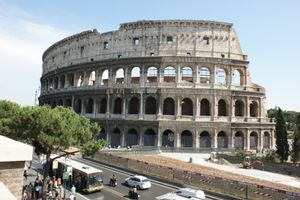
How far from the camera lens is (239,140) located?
50.9m

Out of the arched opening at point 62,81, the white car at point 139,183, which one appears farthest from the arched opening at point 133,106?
the white car at point 139,183

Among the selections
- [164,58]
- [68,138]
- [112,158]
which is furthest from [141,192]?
[164,58]

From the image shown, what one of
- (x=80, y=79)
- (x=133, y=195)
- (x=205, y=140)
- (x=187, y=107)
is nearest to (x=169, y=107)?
(x=187, y=107)

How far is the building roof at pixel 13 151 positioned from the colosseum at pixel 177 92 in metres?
40.8

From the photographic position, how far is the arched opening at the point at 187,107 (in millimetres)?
51844

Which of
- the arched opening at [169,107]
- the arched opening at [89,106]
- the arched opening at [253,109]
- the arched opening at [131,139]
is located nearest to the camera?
the arched opening at [131,139]

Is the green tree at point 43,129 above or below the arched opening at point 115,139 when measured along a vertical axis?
above

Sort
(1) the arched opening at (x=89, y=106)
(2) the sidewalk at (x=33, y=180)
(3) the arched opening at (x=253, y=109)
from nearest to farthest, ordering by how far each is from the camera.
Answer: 1. (2) the sidewalk at (x=33, y=180)
2. (3) the arched opening at (x=253, y=109)
3. (1) the arched opening at (x=89, y=106)

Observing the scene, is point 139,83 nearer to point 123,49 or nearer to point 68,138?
point 123,49

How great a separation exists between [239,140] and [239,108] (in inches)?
208

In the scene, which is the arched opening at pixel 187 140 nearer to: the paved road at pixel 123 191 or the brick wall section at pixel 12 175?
the paved road at pixel 123 191

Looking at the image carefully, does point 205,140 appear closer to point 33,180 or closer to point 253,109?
point 253,109

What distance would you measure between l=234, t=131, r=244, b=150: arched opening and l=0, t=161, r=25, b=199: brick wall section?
45.4 m

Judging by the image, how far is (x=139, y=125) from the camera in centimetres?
5028
